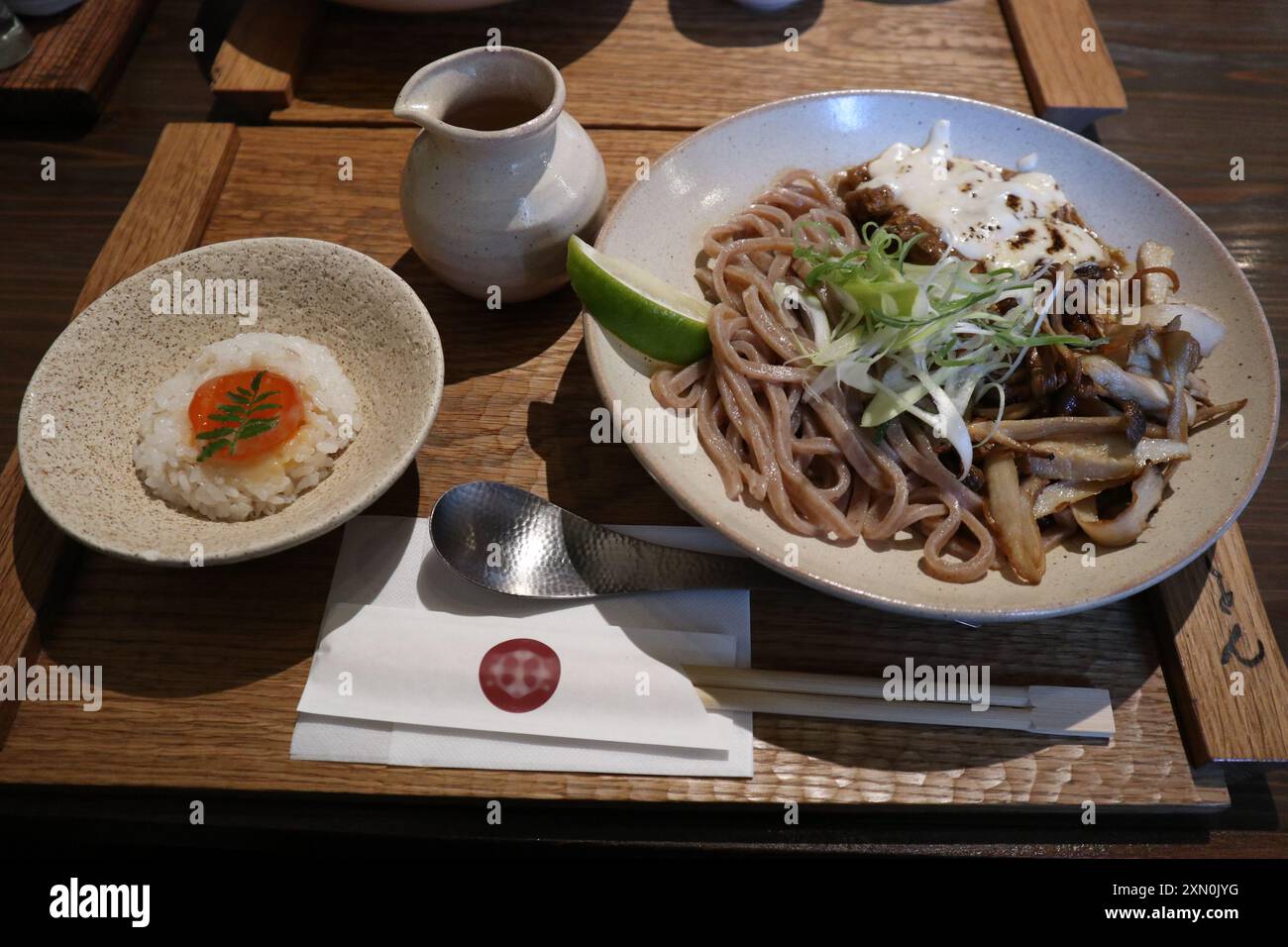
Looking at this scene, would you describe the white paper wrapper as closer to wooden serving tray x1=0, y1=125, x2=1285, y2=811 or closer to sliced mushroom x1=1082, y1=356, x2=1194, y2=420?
wooden serving tray x1=0, y1=125, x2=1285, y2=811

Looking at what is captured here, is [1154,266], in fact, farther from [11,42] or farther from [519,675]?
[11,42]

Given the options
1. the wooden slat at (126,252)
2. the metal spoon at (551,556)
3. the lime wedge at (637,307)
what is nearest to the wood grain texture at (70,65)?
the wooden slat at (126,252)

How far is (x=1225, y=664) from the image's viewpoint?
5.79 feet

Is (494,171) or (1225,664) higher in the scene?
(494,171)

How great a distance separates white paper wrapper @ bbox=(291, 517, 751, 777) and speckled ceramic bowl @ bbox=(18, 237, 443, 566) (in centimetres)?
22

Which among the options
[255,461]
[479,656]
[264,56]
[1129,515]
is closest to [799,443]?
[1129,515]

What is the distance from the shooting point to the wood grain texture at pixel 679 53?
2.73 m

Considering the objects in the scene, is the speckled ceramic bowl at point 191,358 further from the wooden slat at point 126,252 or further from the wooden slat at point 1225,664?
the wooden slat at point 1225,664

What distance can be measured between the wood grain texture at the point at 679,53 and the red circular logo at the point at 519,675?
173cm

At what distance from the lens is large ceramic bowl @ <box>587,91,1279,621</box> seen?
165cm

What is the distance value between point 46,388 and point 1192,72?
3.80 meters

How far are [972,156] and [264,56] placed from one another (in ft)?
7.25
